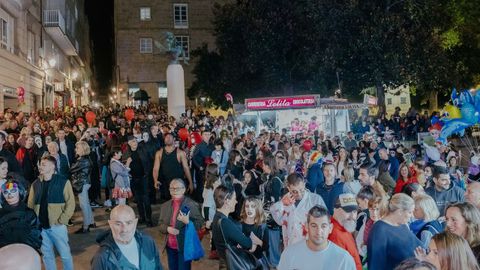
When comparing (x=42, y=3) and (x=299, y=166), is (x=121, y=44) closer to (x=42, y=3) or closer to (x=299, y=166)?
(x=42, y=3)

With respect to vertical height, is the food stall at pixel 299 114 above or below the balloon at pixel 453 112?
above

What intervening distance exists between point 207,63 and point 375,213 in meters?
38.2

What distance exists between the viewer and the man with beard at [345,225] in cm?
487

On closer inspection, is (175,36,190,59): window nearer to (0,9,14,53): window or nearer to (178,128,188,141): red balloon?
(0,9,14,53): window

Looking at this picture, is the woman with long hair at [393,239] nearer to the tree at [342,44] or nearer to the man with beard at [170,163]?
the man with beard at [170,163]

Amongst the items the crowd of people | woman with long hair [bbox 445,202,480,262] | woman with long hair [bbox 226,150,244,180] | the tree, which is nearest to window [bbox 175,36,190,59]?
the tree

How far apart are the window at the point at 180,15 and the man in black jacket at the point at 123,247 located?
163ft

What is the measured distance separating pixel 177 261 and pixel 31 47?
24.0 m

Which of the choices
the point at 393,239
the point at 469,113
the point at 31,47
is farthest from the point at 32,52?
the point at 393,239

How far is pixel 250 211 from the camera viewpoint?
5891mm

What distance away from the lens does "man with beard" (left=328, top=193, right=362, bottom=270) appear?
4.87 metres

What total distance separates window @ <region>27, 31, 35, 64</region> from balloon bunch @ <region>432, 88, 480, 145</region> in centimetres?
2030

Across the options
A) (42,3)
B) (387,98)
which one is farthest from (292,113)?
(387,98)

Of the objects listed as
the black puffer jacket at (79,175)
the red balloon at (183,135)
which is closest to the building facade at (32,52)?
the red balloon at (183,135)
